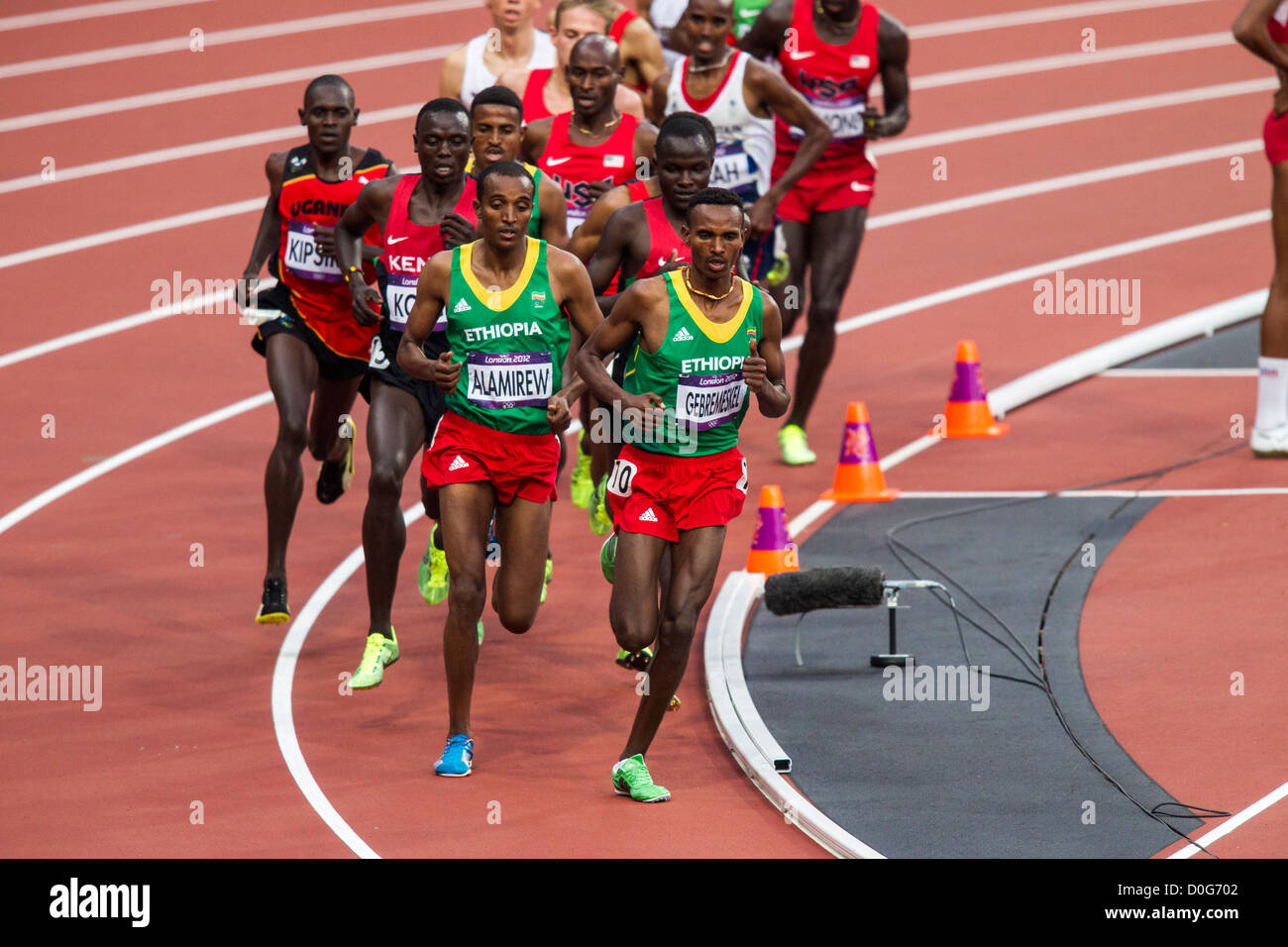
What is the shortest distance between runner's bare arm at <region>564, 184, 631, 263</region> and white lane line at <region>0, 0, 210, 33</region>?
15498 millimetres

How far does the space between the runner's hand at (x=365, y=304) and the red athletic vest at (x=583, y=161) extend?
51.5 inches

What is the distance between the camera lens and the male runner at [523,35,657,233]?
10.0 metres

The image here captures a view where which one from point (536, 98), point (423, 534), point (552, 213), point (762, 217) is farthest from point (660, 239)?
point (423, 534)

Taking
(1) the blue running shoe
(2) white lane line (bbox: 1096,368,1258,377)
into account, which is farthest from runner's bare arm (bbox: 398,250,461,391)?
(2) white lane line (bbox: 1096,368,1258,377)

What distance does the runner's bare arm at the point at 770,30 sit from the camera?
1218 centimetres

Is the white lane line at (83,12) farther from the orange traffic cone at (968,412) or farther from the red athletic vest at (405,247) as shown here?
the red athletic vest at (405,247)

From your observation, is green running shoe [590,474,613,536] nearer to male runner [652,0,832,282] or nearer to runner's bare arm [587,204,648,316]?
male runner [652,0,832,282]

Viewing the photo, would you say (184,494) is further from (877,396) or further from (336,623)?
(877,396)

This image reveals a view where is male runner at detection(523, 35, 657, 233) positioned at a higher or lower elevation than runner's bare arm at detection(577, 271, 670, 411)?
higher

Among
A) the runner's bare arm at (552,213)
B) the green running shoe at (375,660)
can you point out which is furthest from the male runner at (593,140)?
the green running shoe at (375,660)

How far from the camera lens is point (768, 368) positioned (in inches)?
310

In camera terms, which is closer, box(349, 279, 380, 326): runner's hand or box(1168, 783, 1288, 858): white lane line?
box(1168, 783, 1288, 858): white lane line

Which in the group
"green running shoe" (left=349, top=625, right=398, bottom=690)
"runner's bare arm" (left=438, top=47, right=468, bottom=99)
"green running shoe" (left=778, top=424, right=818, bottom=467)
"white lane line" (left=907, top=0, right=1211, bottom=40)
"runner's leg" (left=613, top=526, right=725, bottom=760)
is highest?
"runner's bare arm" (left=438, top=47, right=468, bottom=99)

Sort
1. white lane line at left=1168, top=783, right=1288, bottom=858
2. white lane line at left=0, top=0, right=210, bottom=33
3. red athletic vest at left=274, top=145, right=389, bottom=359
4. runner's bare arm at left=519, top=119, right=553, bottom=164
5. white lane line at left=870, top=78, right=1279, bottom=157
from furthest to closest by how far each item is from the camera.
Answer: white lane line at left=0, top=0, right=210, bottom=33 < white lane line at left=870, top=78, right=1279, bottom=157 < runner's bare arm at left=519, top=119, right=553, bottom=164 < red athletic vest at left=274, top=145, right=389, bottom=359 < white lane line at left=1168, top=783, right=1288, bottom=858
